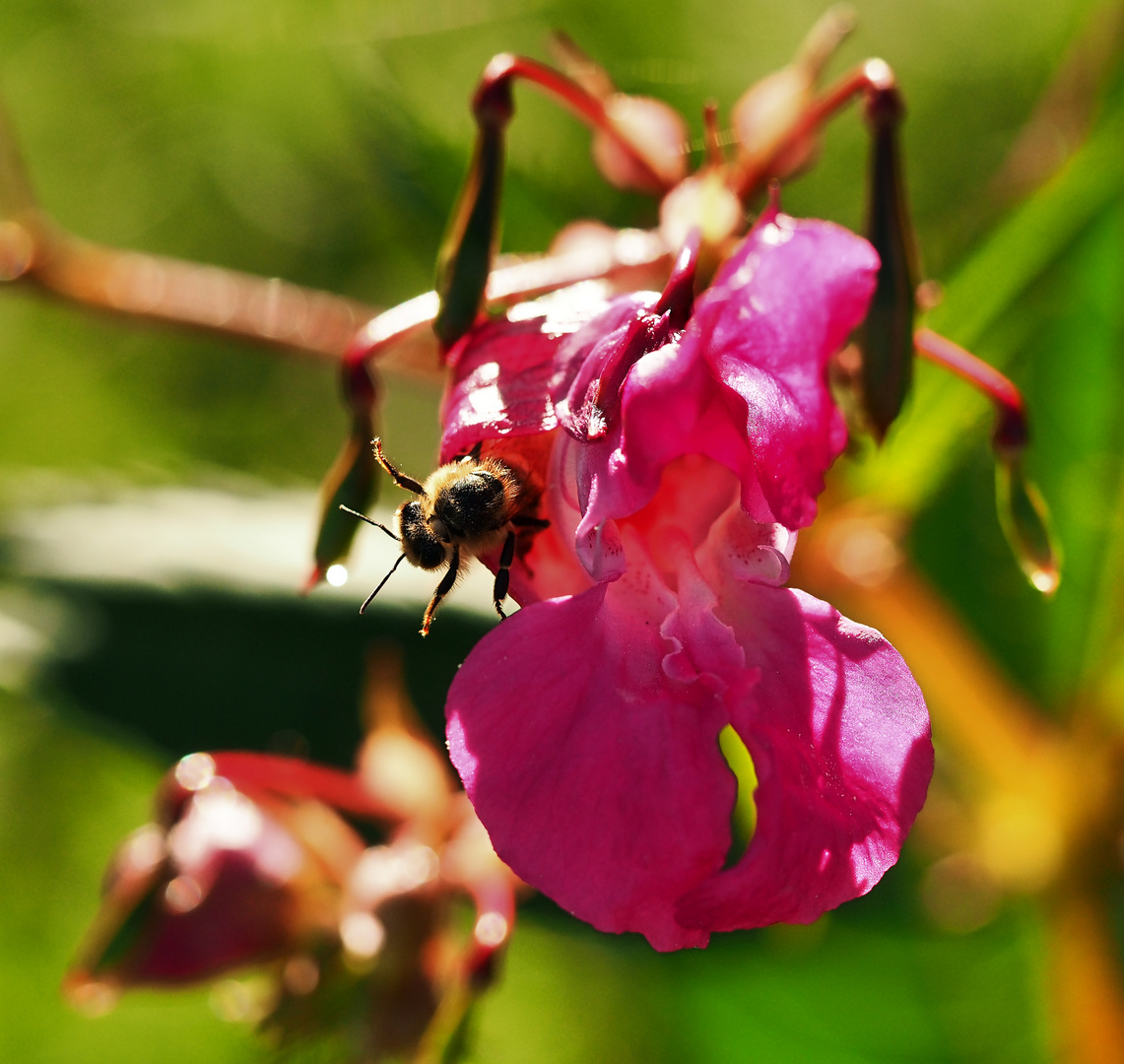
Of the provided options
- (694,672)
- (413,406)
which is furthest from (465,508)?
(413,406)

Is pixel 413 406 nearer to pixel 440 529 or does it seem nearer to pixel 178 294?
pixel 178 294

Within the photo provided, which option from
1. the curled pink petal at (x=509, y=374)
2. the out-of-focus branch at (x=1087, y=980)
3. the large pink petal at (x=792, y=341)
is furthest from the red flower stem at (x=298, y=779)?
the out-of-focus branch at (x=1087, y=980)

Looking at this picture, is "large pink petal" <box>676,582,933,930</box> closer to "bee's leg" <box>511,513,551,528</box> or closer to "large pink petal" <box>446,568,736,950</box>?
"large pink petal" <box>446,568,736,950</box>

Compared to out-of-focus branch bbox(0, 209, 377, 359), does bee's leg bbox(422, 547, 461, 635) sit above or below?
above

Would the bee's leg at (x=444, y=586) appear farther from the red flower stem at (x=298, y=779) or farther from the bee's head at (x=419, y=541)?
the red flower stem at (x=298, y=779)


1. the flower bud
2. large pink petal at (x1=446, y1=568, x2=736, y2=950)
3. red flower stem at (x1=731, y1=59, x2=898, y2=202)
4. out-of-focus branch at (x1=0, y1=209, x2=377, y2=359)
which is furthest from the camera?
out-of-focus branch at (x1=0, y1=209, x2=377, y2=359)

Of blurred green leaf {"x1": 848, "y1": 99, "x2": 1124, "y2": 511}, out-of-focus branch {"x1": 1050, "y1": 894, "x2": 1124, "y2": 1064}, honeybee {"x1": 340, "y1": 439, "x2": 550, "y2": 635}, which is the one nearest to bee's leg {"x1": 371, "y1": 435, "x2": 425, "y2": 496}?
honeybee {"x1": 340, "y1": 439, "x2": 550, "y2": 635}
